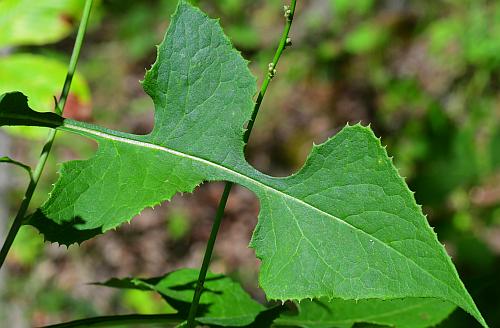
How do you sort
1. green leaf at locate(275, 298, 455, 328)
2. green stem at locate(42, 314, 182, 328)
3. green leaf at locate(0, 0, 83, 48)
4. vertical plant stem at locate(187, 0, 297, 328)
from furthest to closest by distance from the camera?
green leaf at locate(0, 0, 83, 48) < green leaf at locate(275, 298, 455, 328) < green stem at locate(42, 314, 182, 328) < vertical plant stem at locate(187, 0, 297, 328)

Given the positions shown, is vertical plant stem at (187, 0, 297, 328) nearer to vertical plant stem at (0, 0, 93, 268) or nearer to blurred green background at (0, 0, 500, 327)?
vertical plant stem at (0, 0, 93, 268)

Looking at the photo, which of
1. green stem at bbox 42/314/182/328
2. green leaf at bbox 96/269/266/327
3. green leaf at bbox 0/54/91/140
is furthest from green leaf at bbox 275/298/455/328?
green leaf at bbox 0/54/91/140

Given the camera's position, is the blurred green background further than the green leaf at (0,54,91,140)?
Yes

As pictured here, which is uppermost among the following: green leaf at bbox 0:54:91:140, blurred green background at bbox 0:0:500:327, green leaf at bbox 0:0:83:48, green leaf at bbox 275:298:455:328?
blurred green background at bbox 0:0:500:327

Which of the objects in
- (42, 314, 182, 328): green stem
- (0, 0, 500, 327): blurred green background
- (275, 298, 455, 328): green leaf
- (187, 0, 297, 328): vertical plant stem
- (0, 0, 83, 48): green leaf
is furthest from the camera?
(0, 0, 500, 327): blurred green background

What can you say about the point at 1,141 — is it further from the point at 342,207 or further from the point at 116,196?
the point at 342,207

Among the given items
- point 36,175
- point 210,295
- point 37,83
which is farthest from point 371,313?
point 37,83

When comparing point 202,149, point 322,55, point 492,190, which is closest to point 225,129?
point 202,149
